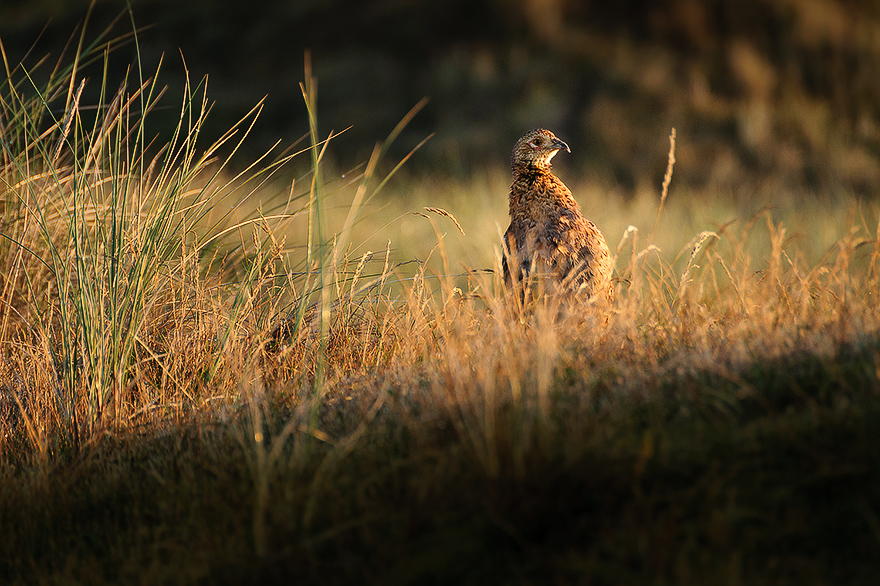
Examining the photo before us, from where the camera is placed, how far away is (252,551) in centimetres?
204

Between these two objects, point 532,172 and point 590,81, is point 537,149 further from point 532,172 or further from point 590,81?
point 590,81

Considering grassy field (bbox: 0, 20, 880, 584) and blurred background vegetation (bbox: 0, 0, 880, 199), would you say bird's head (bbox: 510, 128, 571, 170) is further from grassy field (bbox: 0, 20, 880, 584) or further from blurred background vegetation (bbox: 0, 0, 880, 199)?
blurred background vegetation (bbox: 0, 0, 880, 199)

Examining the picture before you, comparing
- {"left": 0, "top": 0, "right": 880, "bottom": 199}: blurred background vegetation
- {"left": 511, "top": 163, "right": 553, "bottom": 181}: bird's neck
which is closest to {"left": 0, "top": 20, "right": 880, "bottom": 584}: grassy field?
{"left": 511, "top": 163, "right": 553, "bottom": 181}: bird's neck

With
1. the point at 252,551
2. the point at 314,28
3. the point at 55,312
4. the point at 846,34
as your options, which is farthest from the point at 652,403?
the point at 314,28

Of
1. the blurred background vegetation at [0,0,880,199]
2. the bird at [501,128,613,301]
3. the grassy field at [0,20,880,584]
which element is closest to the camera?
the grassy field at [0,20,880,584]

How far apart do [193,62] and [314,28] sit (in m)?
3.35

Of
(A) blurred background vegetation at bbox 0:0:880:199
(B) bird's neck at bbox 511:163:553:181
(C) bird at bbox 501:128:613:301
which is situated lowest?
(C) bird at bbox 501:128:613:301

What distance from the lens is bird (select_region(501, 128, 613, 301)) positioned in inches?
150

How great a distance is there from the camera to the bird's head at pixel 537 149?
4.14 meters

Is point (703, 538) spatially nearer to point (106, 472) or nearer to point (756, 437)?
point (756, 437)

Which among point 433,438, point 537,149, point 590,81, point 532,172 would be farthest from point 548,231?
point 590,81

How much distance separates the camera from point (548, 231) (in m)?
3.94

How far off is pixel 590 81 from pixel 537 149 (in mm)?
10698

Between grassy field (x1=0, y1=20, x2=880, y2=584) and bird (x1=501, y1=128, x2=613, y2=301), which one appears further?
bird (x1=501, y1=128, x2=613, y2=301)
